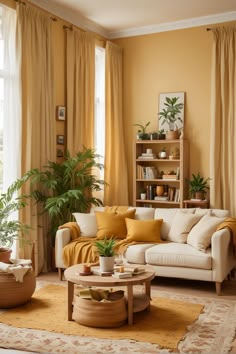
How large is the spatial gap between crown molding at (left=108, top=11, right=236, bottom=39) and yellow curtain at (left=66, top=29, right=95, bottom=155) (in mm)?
725

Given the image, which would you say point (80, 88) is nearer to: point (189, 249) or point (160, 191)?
point (160, 191)

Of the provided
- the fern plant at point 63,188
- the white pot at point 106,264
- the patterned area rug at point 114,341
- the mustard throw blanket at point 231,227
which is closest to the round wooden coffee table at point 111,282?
the white pot at point 106,264

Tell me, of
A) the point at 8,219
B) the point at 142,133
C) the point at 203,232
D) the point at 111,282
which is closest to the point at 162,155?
the point at 142,133

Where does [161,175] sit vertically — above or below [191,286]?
above

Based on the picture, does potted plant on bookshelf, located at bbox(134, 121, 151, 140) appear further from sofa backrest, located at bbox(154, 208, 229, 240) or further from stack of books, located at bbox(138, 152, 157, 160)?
sofa backrest, located at bbox(154, 208, 229, 240)

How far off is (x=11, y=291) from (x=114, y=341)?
1199 millimetres

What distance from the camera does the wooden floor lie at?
15.4 ft

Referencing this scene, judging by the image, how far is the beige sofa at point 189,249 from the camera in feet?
15.3

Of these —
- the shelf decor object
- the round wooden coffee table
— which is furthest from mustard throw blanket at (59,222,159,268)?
the shelf decor object

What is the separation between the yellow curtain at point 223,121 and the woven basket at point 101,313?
9.69ft

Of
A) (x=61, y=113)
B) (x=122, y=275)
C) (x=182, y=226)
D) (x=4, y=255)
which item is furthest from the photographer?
(x=61, y=113)

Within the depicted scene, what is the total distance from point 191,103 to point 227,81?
2.10 feet

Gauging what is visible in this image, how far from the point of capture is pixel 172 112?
6680 mm

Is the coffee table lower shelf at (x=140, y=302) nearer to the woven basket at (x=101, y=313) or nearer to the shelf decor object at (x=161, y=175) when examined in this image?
the woven basket at (x=101, y=313)
